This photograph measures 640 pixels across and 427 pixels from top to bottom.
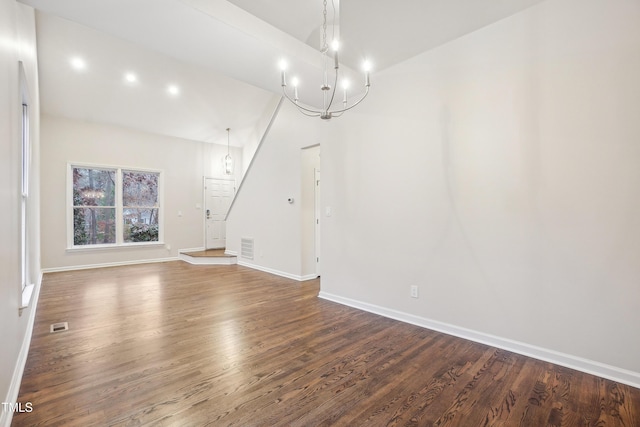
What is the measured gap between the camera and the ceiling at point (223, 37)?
2.25 metres

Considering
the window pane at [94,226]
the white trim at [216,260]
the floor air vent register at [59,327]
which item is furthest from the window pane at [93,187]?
the floor air vent register at [59,327]

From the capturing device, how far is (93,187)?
6.25 meters

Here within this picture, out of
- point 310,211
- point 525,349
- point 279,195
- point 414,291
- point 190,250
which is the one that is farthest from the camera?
point 190,250

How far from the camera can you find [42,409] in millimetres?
1750

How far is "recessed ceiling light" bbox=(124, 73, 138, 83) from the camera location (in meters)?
5.15

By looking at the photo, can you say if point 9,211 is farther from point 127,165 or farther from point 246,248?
point 127,165

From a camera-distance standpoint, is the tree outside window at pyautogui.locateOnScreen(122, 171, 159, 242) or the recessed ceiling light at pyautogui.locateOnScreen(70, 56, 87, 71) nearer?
the recessed ceiling light at pyautogui.locateOnScreen(70, 56, 87, 71)

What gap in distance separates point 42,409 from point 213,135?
22.0 ft

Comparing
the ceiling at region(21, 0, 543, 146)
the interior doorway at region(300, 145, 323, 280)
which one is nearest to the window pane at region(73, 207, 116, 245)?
the ceiling at region(21, 0, 543, 146)

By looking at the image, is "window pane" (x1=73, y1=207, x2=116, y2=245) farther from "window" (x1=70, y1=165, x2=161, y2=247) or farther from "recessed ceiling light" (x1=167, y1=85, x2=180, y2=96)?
"recessed ceiling light" (x1=167, y1=85, x2=180, y2=96)

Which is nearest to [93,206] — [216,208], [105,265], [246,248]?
[105,265]

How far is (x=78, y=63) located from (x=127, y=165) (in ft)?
7.49

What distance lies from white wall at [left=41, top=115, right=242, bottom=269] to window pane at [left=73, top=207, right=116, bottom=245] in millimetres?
214

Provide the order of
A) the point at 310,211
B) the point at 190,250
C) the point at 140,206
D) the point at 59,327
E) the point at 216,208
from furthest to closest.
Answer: the point at 216,208
the point at 190,250
the point at 140,206
the point at 310,211
the point at 59,327
